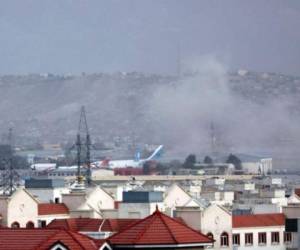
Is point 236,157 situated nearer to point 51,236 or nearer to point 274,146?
point 274,146

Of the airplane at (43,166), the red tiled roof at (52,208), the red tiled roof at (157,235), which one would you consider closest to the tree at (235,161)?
the airplane at (43,166)

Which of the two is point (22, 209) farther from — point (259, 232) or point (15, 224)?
point (259, 232)

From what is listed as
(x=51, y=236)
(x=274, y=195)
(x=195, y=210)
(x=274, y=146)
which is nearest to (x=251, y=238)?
(x=195, y=210)

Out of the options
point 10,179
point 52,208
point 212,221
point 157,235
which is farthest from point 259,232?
point 10,179

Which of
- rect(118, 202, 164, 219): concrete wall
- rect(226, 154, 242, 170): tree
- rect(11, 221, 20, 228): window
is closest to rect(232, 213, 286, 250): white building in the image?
rect(118, 202, 164, 219): concrete wall

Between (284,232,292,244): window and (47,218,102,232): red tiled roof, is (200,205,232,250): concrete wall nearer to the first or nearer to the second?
(47,218,102,232): red tiled roof
